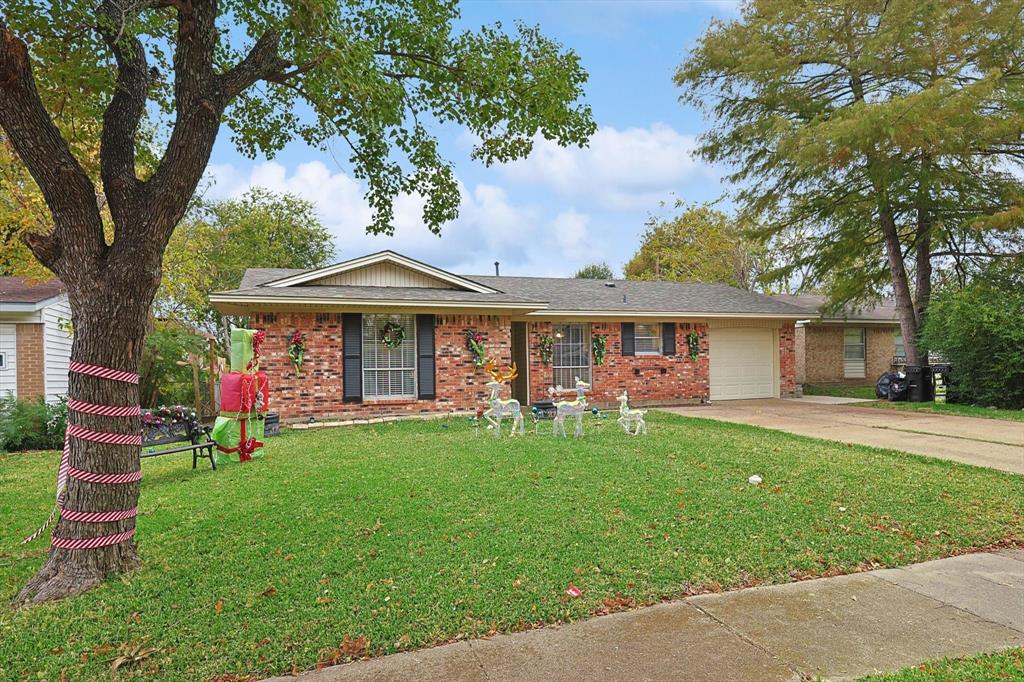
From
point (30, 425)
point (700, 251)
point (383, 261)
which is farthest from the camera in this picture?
point (700, 251)

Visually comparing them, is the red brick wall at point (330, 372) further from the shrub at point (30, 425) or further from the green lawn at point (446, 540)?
the green lawn at point (446, 540)

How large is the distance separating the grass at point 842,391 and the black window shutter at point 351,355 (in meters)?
14.7

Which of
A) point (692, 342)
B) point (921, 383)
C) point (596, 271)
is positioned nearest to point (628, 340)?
point (692, 342)

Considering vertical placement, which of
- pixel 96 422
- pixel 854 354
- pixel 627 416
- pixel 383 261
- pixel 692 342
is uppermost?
pixel 383 261

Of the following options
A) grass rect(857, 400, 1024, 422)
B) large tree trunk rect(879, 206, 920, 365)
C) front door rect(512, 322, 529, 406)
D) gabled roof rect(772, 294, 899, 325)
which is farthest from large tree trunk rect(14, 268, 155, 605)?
large tree trunk rect(879, 206, 920, 365)

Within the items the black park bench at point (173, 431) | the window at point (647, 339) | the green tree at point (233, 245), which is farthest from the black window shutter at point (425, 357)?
the green tree at point (233, 245)

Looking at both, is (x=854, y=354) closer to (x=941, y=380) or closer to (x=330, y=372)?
(x=941, y=380)

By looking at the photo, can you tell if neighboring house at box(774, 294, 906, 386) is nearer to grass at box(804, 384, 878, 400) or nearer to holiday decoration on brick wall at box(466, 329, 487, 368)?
grass at box(804, 384, 878, 400)

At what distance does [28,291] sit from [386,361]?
7738 mm

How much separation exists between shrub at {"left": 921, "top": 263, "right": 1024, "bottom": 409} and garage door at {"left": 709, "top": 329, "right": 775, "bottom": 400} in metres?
3.91

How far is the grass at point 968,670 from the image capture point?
2.84 metres

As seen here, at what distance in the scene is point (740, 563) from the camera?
4.31 meters

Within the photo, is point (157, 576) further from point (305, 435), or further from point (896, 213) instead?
point (896, 213)

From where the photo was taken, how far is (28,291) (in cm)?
1266
